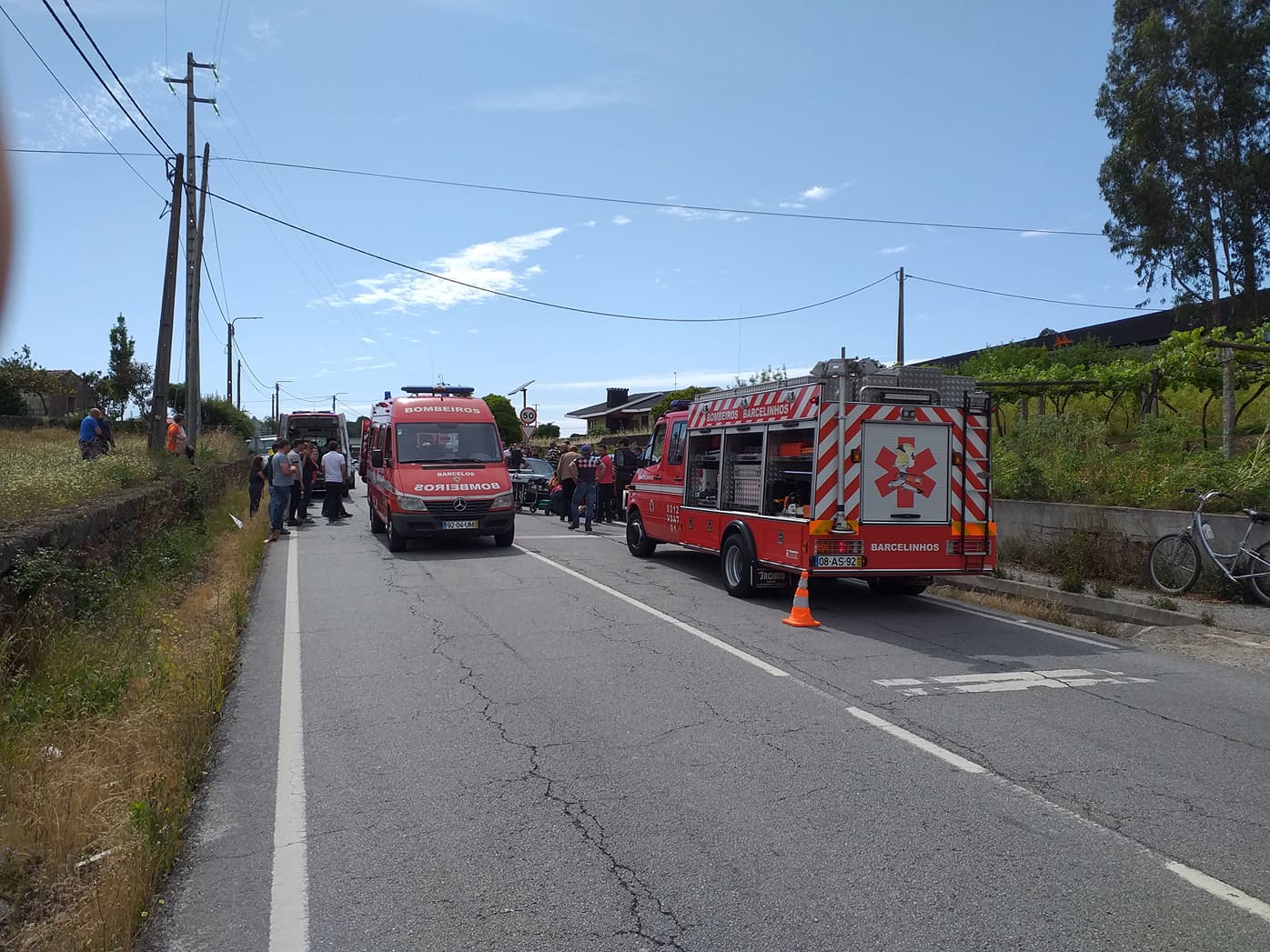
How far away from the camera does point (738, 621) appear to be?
9.70 meters

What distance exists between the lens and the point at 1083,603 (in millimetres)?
10664

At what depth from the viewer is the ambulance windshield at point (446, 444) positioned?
1605 cm

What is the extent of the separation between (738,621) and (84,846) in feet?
21.4

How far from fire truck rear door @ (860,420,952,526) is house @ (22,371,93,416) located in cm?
3252

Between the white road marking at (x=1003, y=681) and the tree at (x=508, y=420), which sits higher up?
the tree at (x=508, y=420)

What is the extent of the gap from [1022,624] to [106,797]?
27.0 ft

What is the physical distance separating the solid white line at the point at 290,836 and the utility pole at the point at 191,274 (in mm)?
20405

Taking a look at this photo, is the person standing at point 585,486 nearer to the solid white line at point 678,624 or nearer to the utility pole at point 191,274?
the solid white line at point 678,624

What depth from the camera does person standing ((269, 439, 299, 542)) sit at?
1769 cm

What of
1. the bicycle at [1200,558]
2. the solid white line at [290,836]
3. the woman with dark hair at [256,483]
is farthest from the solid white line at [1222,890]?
the woman with dark hair at [256,483]

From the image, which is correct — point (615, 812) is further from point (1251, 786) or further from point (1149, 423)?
point (1149, 423)

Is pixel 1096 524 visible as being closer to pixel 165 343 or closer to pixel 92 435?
pixel 92 435

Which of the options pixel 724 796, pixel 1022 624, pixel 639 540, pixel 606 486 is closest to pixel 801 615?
pixel 1022 624

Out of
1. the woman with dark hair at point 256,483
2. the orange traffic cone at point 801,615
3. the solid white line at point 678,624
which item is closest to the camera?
the solid white line at point 678,624
